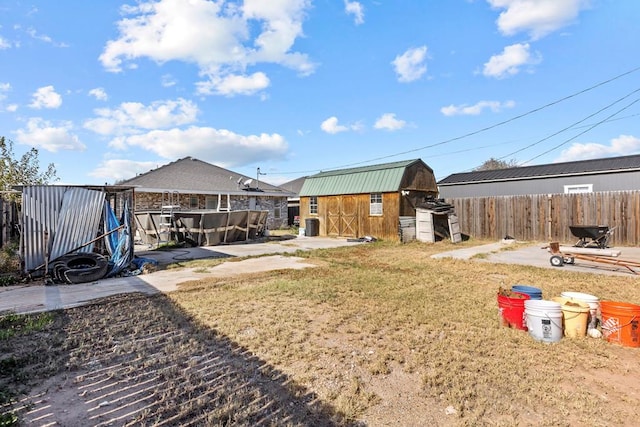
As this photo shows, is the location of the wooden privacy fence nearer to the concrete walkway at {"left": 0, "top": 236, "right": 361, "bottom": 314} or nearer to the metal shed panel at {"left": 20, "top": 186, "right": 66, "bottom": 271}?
the concrete walkway at {"left": 0, "top": 236, "right": 361, "bottom": 314}

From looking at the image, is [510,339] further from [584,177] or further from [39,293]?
[584,177]

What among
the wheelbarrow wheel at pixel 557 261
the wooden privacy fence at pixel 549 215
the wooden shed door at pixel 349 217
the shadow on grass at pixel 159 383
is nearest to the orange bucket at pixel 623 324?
the shadow on grass at pixel 159 383

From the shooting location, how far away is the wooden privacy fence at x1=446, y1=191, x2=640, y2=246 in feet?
36.9

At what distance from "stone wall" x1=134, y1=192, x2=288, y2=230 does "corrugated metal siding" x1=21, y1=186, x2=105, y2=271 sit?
319 inches

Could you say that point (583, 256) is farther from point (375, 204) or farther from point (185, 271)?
point (185, 271)

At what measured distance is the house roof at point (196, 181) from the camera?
1789 centimetres

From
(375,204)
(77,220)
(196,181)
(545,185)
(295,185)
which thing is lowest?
(77,220)

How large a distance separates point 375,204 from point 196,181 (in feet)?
36.0

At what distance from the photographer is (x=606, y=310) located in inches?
143

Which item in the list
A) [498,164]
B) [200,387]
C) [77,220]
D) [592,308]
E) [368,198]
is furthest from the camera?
[498,164]

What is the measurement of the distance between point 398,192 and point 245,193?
33.1 feet

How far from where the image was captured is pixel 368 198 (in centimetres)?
1585

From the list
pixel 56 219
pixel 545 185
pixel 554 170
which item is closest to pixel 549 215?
pixel 545 185

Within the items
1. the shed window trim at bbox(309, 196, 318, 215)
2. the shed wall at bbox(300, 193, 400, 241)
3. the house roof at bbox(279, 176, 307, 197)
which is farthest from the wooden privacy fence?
the house roof at bbox(279, 176, 307, 197)
